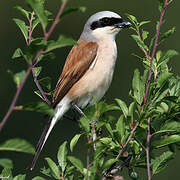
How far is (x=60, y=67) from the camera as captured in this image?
7586 mm

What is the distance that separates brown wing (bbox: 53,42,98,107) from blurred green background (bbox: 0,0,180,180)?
3.07 meters

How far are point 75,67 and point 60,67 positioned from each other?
442 centimetres

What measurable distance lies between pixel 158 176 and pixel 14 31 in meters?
4.07

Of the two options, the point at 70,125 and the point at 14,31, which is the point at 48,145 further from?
the point at 14,31

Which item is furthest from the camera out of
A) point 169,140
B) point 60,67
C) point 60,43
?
point 60,67

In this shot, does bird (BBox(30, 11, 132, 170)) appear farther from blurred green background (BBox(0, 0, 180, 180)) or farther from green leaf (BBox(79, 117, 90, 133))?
blurred green background (BBox(0, 0, 180, 180))

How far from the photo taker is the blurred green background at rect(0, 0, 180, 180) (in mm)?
6754

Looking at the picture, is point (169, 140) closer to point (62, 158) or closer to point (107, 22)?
point (62, 158)

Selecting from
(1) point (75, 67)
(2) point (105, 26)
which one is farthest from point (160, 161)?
(2) point (105, 26)

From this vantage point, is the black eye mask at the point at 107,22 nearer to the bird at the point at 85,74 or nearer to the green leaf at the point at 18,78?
the bird at the point at 85,74

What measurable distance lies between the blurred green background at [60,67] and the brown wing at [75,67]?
3.07 meters

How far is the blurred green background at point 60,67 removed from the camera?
6.75 m

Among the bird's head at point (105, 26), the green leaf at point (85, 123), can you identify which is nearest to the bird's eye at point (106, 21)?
the bird's head at point (105, 26)

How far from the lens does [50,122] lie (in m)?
2.97
